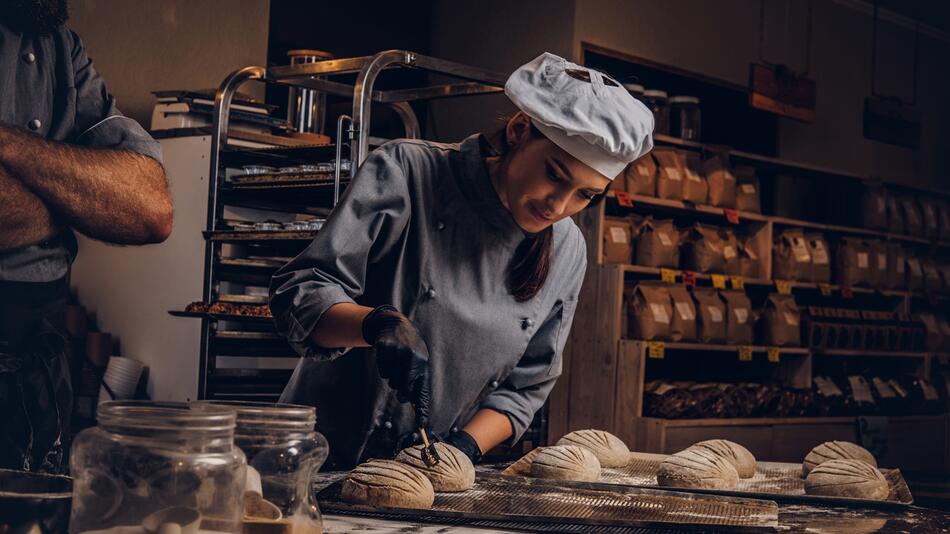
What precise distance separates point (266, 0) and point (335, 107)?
136 centimetres

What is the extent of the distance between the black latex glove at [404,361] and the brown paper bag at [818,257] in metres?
4.90

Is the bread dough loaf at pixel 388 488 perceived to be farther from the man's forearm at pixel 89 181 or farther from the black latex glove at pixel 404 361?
the man's forearm at pixel 89 181

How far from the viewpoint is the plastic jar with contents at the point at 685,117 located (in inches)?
216

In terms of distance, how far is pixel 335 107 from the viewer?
17.5 feet

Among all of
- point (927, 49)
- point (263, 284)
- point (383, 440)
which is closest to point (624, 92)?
point (383, 440)

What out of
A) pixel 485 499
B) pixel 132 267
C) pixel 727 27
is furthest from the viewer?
pixel 727 27

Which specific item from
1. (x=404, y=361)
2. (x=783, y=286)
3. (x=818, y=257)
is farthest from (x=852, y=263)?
(x=404, y=361)

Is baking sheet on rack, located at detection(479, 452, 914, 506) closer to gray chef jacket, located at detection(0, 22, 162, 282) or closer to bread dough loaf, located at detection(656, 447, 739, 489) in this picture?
bread dough loaf, located at detection(656, 447, 739, 489)

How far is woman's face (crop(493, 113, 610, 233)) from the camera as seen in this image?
1736mm

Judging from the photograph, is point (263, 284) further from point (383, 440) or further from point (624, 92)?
point (624, 92)

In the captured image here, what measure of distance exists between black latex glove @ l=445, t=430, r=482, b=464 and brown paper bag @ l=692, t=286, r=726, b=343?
362 centimetres

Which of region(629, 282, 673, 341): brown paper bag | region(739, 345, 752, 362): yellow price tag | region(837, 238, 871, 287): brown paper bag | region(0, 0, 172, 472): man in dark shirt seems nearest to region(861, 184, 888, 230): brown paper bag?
region(837, 238, 871, 287): brown paper bag

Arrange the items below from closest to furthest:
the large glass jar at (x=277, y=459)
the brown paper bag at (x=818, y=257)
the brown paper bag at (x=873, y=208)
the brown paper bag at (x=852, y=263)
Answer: the large glass jar at (x=277, y=459) → the brown paper bag at (x=818, y=257) → the brown paper bag at (x=852, y=263) → the brown paper bag at (x=873, y=208)

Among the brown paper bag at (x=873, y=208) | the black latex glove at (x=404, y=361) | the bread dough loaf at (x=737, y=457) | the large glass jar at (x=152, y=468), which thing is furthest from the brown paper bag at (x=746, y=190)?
the large glass jar at (x=152, y=468)
